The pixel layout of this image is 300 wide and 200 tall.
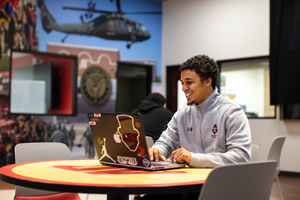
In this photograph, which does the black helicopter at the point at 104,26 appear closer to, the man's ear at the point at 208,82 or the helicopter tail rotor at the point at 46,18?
the helicopter tail rotor at the point at 46,18

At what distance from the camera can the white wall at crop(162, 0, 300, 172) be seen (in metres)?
5.76

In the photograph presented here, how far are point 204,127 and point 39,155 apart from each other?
114cm

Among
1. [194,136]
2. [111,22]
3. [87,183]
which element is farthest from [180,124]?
[111,22]

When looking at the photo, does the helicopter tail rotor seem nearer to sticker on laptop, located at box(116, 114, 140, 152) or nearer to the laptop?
the laptop

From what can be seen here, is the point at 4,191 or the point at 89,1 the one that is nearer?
the point at 4,191

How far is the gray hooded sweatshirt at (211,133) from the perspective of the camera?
1.72 m

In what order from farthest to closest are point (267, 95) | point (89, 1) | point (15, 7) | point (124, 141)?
1. point (89, 1)
2. point (267, 95)
3. point (15, 7)
4. point (124, 141)

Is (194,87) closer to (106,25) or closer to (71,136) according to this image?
(71,136)

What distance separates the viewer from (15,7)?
220 inches

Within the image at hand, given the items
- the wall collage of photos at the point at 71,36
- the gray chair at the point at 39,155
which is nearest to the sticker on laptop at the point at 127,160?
the gray chair at the point at 39,155

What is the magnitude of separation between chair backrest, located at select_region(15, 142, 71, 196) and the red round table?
53cm

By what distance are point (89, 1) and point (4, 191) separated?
3.77m

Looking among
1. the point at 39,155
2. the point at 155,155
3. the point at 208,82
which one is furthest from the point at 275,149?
the point at 39,155

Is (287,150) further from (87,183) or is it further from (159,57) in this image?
(87,183)
